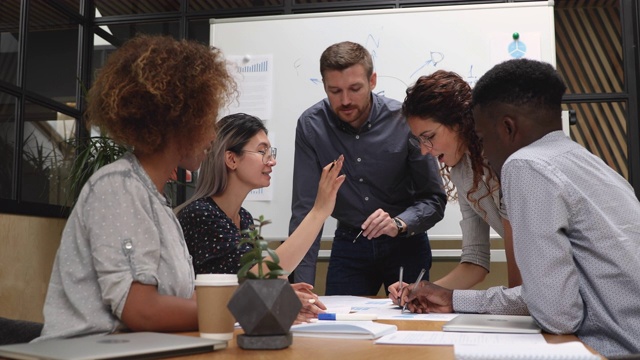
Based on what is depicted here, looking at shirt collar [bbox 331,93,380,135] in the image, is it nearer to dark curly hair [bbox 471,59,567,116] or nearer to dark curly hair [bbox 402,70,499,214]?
dark curly hair [bbox 402,70,499,214]

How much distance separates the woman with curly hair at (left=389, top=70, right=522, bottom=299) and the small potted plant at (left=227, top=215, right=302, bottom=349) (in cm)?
127

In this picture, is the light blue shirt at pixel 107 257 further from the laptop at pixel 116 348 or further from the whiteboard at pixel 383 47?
the whiteboard at pixel 383 47

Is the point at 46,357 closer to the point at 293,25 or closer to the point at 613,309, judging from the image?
the point at 613,309

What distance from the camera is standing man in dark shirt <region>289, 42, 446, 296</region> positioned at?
271cm

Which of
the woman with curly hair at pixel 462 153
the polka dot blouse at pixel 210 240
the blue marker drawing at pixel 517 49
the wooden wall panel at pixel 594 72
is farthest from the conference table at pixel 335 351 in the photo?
the wooden wall panel at pixel 594 72

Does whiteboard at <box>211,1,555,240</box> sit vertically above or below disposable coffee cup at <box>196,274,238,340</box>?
above

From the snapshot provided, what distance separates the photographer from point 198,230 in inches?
76.9

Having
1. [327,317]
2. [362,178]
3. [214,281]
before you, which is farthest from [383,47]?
[214,281]

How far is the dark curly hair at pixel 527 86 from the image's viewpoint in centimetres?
139

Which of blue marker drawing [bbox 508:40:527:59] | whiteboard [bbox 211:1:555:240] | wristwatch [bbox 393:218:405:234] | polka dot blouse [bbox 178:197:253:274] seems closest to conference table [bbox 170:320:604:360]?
polka dot blouse [bbox 178:197:253:274]

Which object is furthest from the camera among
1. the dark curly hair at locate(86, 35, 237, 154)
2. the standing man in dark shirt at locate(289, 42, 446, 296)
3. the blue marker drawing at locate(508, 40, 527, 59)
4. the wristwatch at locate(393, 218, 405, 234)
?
the blue marker drawing at locate(508, 40, 527, 59)

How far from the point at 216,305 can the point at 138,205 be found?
24 centimetres

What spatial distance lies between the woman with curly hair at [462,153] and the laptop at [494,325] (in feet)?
2.39

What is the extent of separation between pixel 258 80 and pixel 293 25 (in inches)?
14.4
